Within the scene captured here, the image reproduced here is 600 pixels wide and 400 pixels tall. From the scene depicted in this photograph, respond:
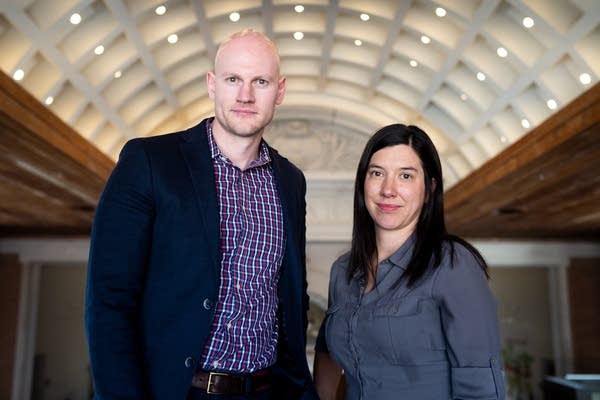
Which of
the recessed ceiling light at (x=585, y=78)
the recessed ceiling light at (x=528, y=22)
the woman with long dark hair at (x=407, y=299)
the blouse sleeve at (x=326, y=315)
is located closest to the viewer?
the woman with long dark hair at (x=407, y=299)

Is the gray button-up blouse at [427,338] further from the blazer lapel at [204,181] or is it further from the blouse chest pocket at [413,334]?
the blazer lapel at [204,181]

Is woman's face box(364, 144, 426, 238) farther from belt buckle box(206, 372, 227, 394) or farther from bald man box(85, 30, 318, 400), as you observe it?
belt buckle box(206, 372, 227, 394)

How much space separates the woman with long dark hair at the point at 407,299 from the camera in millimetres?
2248

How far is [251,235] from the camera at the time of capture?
2.26m

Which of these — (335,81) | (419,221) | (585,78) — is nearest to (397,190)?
(419,221)

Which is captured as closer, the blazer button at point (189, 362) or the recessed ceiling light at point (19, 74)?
the blazer button at point (189, 362)

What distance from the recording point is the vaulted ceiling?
7.08m

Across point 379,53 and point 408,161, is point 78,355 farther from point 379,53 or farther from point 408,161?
point 408,161

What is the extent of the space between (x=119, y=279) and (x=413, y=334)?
1085mm

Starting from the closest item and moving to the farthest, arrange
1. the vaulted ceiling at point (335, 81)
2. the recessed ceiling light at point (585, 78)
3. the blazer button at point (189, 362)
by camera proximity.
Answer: the blazer button at point (189, 362) < the vaulted ceiling at point (335, 81) < the recessed ceiling light at point (585, 78)

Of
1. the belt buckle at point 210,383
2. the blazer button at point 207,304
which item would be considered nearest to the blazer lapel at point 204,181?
the blazer button at point 207,304

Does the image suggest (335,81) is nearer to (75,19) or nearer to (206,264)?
(75,19)

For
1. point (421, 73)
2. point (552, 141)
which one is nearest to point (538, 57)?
point (552, 141)

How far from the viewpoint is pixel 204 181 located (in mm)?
2186
